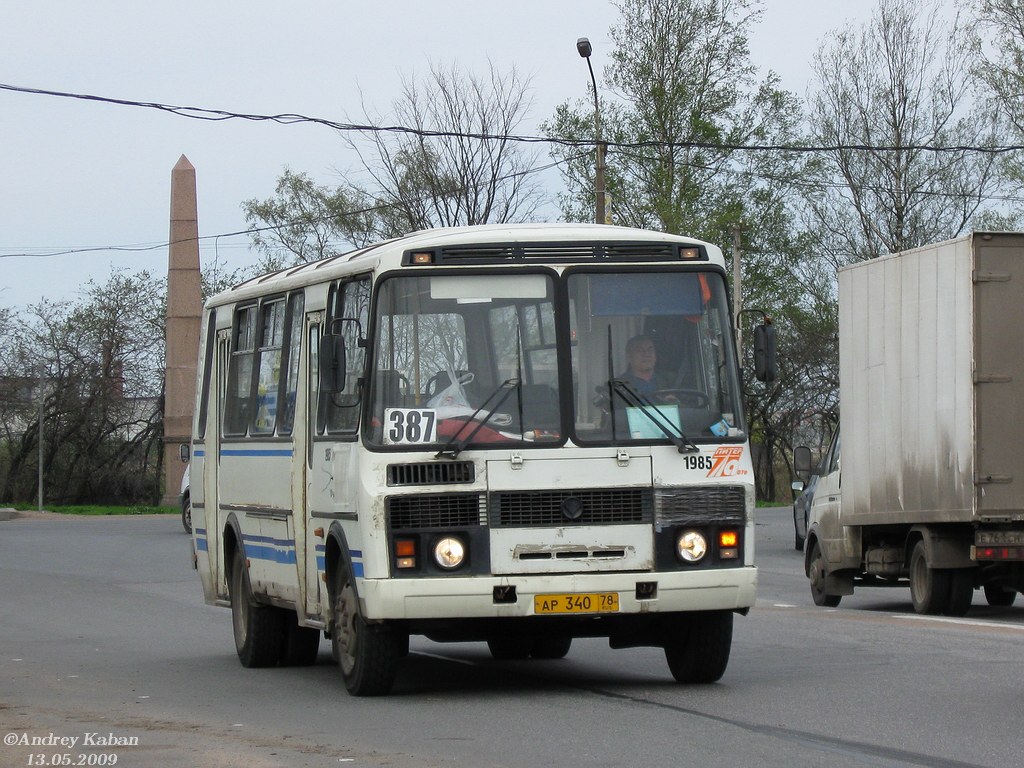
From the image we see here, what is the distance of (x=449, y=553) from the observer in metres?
10.2

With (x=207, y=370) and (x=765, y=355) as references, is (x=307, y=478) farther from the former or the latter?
(x=207, y=370)

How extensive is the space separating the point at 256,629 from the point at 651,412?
4.18 metres

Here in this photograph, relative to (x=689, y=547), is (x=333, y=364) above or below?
above

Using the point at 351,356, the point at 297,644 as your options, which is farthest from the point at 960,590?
the point at 351,356

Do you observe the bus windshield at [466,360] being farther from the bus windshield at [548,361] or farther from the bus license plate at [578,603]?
the bus license plate at [578,603]

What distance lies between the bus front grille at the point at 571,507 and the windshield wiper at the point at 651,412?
36 centimetres

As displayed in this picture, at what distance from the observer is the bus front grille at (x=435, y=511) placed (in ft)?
33.7

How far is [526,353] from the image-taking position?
34.9 ft

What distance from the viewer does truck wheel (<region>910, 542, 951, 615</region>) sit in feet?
58.9

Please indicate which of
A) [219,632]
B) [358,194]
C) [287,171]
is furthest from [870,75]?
[219,632]

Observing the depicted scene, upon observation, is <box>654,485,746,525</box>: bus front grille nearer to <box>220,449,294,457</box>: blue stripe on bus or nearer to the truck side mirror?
<box>220,449,294,457</box>: blue stripe on bus

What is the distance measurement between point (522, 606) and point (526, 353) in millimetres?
1482

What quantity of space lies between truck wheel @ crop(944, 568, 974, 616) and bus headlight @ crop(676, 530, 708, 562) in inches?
322

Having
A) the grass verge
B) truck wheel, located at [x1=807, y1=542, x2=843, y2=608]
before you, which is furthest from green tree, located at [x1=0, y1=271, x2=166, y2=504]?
truck wheel, located at [x1=807, y1=542, x2=843, y2=608]
